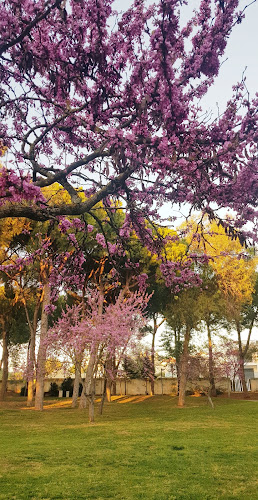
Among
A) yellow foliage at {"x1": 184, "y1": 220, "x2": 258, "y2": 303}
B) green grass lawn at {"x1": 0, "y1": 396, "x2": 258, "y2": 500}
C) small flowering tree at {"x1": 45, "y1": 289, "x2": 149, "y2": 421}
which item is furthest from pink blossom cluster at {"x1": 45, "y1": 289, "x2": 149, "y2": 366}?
yellow foliage at {"x1": 184, "y1": 220, "x2": 258, "y2": 303}

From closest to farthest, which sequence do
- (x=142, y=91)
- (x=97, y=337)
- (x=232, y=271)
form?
(x=142, y=91) → (x=97, y=337) → (x=232, y=271)

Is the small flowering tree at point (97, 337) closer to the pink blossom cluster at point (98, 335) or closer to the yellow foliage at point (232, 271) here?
the pink blossom cluster at point (98, 335)

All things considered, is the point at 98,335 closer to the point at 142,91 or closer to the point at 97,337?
the point at 97,337

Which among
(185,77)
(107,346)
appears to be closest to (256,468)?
(185,77)

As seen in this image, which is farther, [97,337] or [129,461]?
[97,337]

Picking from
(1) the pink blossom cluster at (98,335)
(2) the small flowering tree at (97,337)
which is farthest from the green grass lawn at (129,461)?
(1) the pink blossom cluster at (98,335)

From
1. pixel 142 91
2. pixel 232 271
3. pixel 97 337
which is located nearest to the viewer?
pixel 142 91

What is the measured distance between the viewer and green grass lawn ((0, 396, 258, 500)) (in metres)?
6.55

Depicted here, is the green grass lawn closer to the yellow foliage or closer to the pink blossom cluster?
the pink blossom cluster

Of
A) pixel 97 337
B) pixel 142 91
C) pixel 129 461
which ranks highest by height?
pixel 142 91

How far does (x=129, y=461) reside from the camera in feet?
29.3

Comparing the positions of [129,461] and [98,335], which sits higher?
[98,335]

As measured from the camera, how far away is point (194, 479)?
7344 mm

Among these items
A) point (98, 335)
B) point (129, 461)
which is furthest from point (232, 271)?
point (129, 461)
